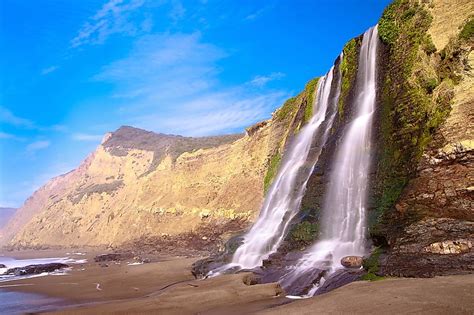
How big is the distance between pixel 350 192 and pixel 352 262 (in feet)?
16.1

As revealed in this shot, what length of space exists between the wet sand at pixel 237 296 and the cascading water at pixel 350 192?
1883mm

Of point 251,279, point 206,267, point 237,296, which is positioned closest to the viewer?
point 237,296

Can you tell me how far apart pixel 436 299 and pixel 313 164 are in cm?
1423

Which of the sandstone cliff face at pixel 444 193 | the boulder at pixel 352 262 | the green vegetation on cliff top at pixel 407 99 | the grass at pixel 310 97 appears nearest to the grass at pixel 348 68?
the green vegetation on cliff top at pixel 407 99

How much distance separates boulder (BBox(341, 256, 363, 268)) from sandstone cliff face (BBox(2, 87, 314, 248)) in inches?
681

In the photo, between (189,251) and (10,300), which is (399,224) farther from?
(189,251)

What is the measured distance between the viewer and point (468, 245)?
9367 mm

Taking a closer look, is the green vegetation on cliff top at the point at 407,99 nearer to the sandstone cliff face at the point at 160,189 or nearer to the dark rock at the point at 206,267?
the dark rock at the point at 206,267

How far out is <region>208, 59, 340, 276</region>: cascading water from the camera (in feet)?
60.2

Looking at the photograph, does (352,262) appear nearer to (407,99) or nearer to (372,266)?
(372,266)

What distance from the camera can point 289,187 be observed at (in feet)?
72.8

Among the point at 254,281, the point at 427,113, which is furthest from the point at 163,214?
the point at 427,113

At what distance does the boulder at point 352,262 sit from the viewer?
1217 centimetres

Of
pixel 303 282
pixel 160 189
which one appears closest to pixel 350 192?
pixel 303 282
